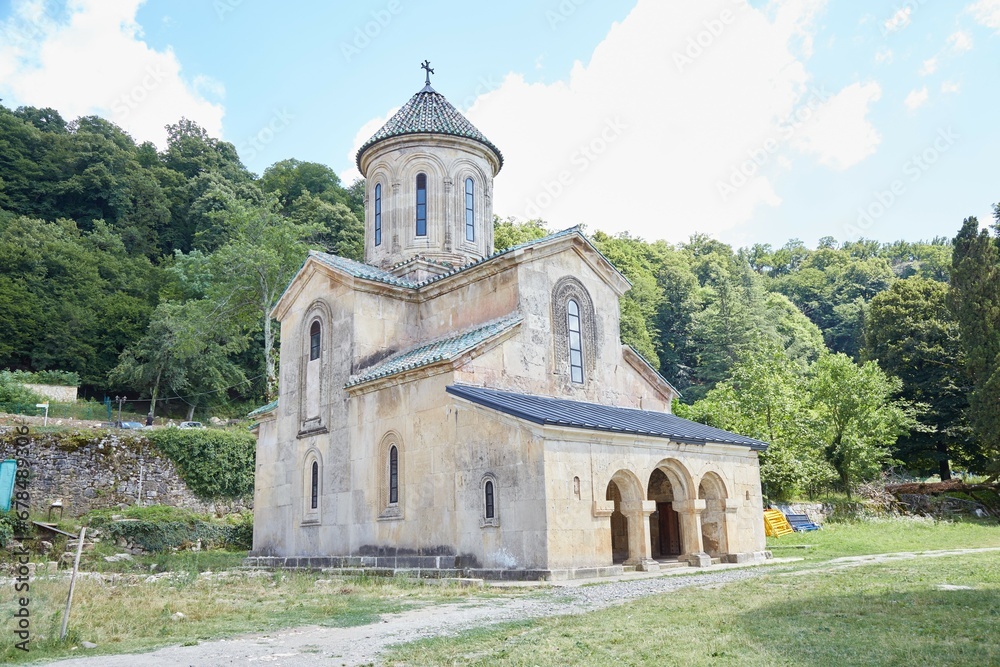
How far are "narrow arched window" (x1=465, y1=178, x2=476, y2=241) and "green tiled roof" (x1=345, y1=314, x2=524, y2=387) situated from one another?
4162 millimetres

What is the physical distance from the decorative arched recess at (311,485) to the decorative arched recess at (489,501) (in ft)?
17.5

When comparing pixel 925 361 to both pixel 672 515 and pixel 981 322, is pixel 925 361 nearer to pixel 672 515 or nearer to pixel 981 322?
pixel 981 322

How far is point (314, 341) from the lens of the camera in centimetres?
1805

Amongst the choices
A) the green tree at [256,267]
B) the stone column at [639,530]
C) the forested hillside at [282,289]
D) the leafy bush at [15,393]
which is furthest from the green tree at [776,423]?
the leafy bush at [15,393]

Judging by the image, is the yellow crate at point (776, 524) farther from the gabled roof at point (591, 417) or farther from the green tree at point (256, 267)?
the green tree at point (256, 267)

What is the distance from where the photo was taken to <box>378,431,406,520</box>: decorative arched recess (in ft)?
48.6

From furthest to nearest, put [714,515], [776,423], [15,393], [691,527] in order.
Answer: [15,393] → [776,423] → [714,515] → [691,527]

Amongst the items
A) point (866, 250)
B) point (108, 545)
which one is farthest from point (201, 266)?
point (866, 250)

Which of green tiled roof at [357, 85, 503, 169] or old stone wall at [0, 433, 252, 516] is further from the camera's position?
old stone wall at [0, 433, 252, 516]

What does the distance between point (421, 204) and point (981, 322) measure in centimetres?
2137

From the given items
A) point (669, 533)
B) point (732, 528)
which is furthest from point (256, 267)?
point (732, 528)

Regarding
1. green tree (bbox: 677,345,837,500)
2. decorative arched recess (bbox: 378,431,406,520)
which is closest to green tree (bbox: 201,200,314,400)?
decorative arched recess (bbox: 378,431,406,520)

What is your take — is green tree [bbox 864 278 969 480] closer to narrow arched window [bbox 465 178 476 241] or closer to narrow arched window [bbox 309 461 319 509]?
narrow arched window [bbox 465 178 476 241]

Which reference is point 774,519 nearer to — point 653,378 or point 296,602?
point 653,378
